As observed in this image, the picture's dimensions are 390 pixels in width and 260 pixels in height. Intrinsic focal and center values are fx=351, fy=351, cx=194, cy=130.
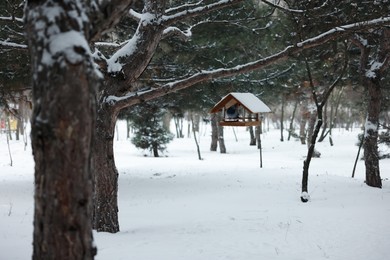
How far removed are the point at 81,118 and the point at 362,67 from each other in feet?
38.0

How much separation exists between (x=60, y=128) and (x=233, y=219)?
6111mm

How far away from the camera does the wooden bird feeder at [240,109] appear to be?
11.4 meters

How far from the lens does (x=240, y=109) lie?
39.7 ft

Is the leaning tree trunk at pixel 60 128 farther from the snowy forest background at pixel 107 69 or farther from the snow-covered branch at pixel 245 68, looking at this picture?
the snow-covered branch at pixel 245 68

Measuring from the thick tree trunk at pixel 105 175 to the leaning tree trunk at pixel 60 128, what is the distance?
3.86 m

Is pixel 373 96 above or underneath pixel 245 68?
underneath

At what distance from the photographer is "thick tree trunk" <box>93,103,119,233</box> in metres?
6.38

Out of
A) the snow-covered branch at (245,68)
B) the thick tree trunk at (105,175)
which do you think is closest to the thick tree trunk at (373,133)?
the snow-covered branch at (245,68)

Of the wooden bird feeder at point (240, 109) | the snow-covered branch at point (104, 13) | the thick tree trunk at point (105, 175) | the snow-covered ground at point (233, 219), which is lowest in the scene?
the snow-covered ground at point (233, 219)

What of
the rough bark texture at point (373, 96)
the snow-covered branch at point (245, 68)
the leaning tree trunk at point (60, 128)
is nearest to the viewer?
the leaning tree trunk at point (60, 128)

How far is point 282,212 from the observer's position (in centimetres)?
859

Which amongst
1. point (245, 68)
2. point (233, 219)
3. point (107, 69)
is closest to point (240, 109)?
point (233, 219)

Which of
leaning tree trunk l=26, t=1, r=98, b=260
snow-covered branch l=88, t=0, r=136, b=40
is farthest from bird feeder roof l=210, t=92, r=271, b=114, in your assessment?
leaning tree trunk l=26, t=1, r=98, b=260

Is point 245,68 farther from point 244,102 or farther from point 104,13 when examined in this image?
point 244,102
